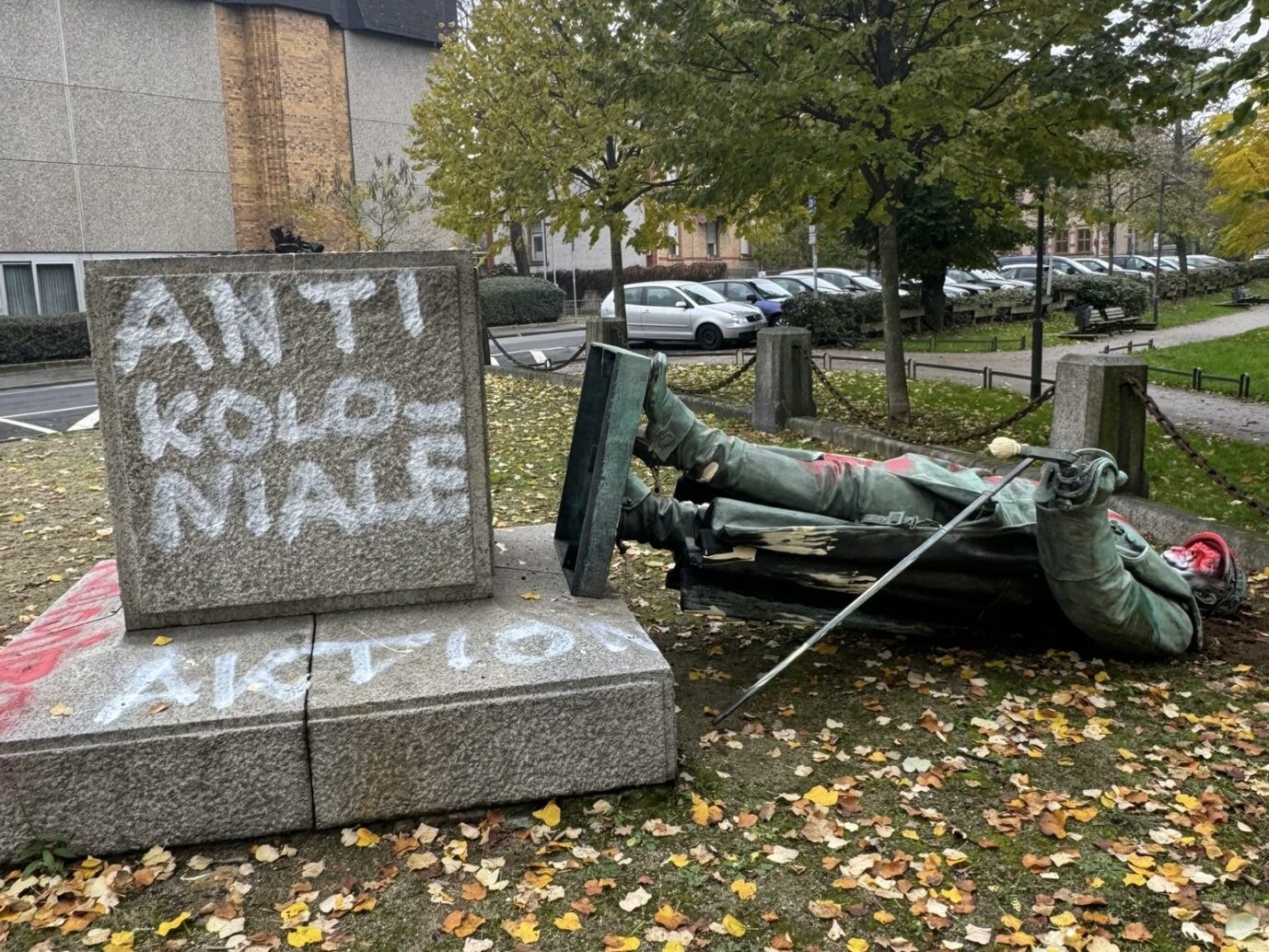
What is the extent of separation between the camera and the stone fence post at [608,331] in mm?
14938

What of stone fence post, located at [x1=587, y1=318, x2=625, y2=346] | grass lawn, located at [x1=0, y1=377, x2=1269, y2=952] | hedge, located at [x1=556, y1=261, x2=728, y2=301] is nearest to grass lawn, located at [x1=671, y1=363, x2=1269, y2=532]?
stone fence post, located at [x1=587, y1=318, x2=625, y2=346]

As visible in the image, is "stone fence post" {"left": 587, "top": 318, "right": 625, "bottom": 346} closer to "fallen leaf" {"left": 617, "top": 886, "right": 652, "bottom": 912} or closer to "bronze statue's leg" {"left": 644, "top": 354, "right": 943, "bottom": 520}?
"bronze statue's leg" {"left": 644, "top": 354, "right": 943, "bottom": 520}

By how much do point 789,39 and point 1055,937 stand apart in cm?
812

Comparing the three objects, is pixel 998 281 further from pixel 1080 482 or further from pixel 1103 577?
pixel 1080 482

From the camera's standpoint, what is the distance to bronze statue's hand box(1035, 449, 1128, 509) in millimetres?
3900

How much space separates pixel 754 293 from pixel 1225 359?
10.7m

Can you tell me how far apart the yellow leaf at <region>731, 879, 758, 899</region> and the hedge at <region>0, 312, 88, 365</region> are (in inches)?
962

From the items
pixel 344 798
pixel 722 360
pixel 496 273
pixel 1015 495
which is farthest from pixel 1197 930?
pixel 496 273

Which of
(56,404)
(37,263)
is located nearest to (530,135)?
(56,404)

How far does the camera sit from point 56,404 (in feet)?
53.4

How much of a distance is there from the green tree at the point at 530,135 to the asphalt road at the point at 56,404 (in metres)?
3.00

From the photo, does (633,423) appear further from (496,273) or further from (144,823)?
(496,273)

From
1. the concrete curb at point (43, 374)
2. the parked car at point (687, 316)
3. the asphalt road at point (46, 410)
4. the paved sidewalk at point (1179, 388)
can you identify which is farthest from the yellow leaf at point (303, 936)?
the concrete curb at point (43, 374)

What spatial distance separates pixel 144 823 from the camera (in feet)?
10.5
